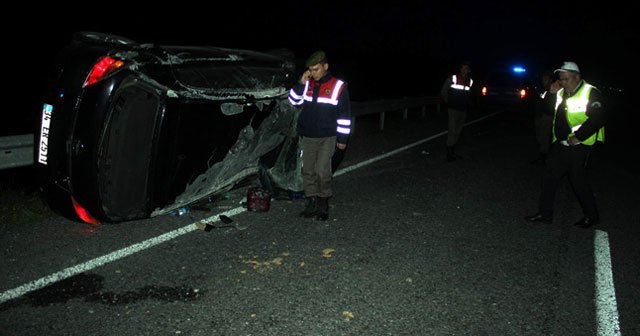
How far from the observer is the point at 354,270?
4.33 metres

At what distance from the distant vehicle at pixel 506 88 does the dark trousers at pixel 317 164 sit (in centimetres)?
1877

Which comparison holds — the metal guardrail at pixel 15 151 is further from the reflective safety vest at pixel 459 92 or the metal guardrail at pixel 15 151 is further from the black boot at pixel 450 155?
the reflective safety vest at pixel 459 92

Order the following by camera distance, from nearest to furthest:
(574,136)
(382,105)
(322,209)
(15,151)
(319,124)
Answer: (15,151), (574,136), (319,124), (322,209), (382,105)

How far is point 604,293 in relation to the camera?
4.09 metres

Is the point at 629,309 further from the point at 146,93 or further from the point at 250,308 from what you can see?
the point at 146,93

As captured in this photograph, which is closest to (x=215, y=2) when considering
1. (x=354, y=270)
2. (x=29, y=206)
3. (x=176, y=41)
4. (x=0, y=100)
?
(x=176, y=41)

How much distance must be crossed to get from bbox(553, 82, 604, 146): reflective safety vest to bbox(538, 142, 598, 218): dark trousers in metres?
0.14

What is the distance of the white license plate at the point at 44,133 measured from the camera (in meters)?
4.25

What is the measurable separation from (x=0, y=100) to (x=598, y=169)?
12.4 metres

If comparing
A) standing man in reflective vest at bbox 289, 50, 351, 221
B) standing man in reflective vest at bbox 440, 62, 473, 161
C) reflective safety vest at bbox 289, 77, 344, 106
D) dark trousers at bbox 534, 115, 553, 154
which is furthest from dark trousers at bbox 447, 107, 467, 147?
reflective safety vest at bbox 289, 77, 344, 106

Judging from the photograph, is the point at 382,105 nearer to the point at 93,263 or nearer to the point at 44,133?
the point at 44,133

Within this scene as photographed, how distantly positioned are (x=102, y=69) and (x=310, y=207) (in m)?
2.65

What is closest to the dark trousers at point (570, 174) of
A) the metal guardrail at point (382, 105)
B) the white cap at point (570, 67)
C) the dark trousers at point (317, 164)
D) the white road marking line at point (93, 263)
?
the white cap at point (570, 67)

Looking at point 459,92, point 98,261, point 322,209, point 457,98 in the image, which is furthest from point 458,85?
point 98,261
